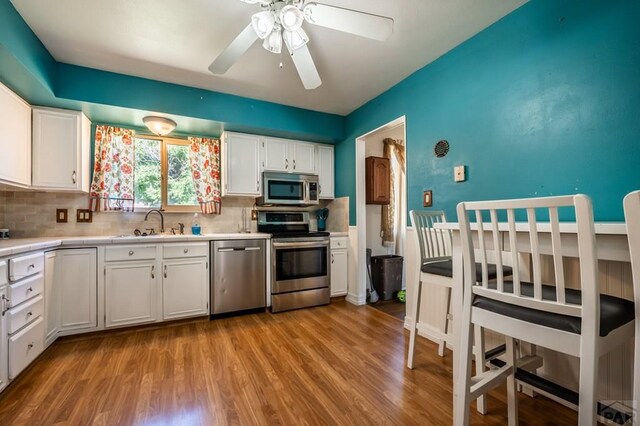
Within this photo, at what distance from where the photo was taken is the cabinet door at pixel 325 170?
3.81 metres

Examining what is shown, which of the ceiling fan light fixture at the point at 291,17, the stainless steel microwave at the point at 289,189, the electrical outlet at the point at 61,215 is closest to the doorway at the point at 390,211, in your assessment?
the stainless steel microwave at the point at 289,189

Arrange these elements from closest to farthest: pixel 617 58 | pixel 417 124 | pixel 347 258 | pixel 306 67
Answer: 1. pixel 617 58
2. pixel 306 67
3. pixel 417 124
4. pixel 347 258

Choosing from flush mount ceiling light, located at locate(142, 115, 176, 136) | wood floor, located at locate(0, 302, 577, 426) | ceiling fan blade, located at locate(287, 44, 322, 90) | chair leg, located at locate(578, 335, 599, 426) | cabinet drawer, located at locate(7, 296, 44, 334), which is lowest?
wood floor, located at locate(0, 302, 577, 426)

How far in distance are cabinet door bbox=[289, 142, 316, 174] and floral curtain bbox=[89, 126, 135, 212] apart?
1852 mm

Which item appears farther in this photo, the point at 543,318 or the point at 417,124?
the point at 417,124

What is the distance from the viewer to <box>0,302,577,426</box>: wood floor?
1432mm

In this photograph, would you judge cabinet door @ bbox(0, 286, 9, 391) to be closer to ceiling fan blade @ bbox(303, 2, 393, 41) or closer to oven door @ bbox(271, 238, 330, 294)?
oven door @ bbox(271, 238, 330, 294)

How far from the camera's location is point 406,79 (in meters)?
2.71

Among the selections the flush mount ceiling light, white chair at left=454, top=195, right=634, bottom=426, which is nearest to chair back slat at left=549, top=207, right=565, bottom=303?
white chair at left=454, top=195, right=634, bottom=426

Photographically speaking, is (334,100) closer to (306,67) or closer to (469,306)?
(306,67)

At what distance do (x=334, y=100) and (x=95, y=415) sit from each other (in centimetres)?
332

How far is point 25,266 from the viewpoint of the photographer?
1.83m

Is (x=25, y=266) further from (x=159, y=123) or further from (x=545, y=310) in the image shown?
(x=545, y=310)

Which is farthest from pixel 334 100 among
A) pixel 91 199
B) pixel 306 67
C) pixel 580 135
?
pixel 91 199
